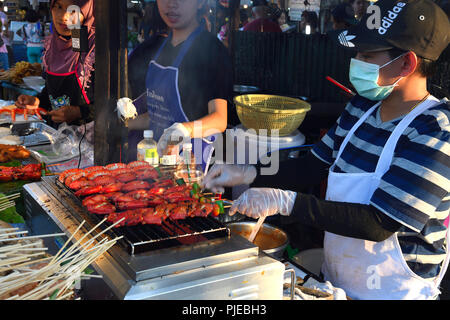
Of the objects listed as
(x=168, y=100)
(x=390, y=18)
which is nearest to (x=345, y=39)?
(x=390, y=18)

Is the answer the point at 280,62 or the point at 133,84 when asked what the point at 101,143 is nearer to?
the point at 133,84

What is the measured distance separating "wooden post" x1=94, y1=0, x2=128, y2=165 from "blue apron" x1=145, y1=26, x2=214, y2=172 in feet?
2.14

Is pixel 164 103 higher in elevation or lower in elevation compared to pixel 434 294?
higher

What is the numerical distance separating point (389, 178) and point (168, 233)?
3.57ft

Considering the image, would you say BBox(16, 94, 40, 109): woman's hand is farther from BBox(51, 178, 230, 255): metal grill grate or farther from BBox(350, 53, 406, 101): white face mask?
BBox(350, 53, 406, 101): white face mask

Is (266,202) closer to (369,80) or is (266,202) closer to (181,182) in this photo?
(181,182)

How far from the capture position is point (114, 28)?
9.75ft

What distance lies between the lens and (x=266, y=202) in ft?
7.22

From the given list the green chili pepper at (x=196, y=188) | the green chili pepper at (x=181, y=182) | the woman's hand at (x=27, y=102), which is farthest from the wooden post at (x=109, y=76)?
the woman's hand at (x=27, y=102)

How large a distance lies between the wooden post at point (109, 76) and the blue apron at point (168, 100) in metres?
0.65

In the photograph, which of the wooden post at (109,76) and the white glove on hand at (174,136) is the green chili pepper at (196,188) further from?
the wooden post at (109,76)

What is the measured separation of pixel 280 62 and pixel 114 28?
5.76 m


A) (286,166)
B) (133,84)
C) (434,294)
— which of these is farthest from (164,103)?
(434,294)

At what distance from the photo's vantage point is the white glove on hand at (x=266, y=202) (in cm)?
219
